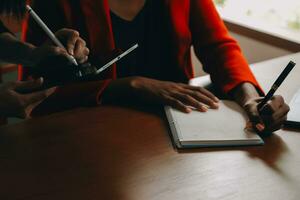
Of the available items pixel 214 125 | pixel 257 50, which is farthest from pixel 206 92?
pixel 257 50

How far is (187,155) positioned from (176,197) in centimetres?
14

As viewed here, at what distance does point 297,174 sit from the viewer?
70 cm

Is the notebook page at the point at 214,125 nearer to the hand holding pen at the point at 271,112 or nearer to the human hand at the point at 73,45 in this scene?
the hand holding pen at the point at 271,112

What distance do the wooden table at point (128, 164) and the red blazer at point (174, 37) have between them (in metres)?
0.13

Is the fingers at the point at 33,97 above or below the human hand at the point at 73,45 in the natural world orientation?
below

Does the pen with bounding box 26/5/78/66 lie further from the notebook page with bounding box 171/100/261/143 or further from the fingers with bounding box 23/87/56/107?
the notebook page with bounding box 171/100/261/143

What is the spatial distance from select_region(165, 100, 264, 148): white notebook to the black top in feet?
1.38

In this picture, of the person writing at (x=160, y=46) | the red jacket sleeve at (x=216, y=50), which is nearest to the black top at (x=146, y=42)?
the person writing at (x=160, y=46)

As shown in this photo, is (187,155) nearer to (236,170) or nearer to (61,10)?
(236,170)

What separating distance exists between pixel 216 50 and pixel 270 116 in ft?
1.50

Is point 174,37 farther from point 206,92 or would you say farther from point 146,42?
point 206,92

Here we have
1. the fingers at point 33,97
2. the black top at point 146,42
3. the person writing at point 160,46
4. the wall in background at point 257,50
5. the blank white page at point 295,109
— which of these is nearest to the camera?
the fingers at point 33,97

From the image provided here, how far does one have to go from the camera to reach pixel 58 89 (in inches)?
40.6

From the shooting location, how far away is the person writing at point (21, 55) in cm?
79
